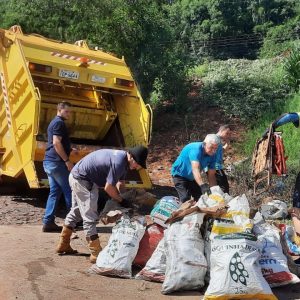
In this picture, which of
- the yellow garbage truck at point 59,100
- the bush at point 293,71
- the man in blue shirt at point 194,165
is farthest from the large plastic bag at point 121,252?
the bush at point 293,71

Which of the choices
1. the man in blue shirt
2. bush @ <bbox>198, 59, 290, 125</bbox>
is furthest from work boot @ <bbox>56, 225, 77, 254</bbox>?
bush @ <bbox>198, 59, 290, 125</bbox>

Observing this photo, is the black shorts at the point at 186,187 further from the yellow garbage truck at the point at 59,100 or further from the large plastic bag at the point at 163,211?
the yellow garbage truck at the point at 59,100

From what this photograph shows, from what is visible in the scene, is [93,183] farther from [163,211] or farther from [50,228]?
[50,228]

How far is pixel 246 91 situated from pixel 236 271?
10576 millimetres

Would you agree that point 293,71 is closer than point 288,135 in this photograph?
No

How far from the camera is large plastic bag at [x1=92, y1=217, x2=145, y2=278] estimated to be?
447 cm

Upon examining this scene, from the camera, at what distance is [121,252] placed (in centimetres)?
451

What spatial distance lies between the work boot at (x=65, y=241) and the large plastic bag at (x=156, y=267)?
0.94 metres

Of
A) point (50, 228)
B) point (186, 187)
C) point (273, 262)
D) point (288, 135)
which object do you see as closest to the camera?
point (273, 262)

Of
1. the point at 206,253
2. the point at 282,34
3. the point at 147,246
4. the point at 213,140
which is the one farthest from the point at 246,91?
the point at 282,34

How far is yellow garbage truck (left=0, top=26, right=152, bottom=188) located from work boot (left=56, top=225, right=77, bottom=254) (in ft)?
6.01

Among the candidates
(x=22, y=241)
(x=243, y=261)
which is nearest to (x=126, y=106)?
(x=22, y=241)

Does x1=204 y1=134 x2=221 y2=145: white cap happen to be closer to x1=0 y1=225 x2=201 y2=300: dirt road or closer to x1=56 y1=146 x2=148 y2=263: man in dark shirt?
x1=56 y1=146 x2=148 y2=263: man in dark shirt

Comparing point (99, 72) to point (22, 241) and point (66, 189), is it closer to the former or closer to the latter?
point (66, 189)
